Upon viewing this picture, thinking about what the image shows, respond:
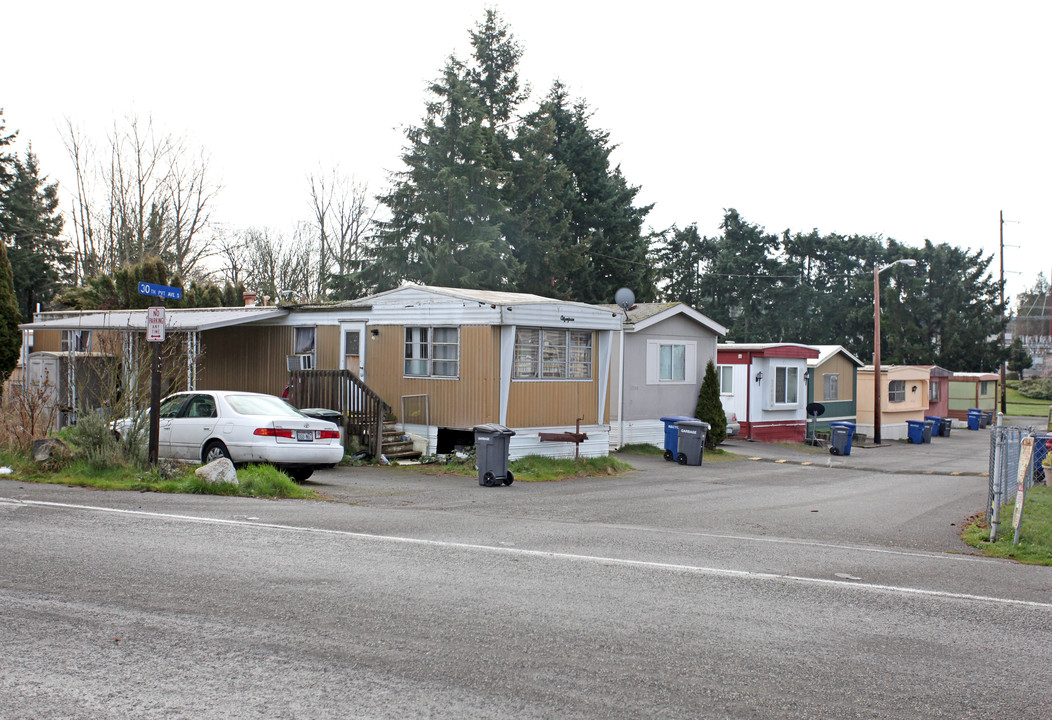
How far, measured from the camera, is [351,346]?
2158cm

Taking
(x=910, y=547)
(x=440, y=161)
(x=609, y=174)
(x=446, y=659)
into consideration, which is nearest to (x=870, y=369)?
(x=609, y=174)

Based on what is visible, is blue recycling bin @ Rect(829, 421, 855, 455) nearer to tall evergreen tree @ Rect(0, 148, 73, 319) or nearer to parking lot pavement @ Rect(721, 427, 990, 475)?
parking lot pavement @ Rect(721, 427, 990, 475)

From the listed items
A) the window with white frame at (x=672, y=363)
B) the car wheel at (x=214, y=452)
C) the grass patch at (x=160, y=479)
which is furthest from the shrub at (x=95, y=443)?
the window with white frame at (x=672, y=363)

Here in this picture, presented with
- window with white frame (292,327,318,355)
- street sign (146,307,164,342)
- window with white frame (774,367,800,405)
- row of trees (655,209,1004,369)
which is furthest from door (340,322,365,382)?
row of trees (655,209,1004,369)

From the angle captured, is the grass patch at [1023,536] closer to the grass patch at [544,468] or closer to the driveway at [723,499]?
the driveway at [723,499]

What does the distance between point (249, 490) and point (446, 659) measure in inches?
326

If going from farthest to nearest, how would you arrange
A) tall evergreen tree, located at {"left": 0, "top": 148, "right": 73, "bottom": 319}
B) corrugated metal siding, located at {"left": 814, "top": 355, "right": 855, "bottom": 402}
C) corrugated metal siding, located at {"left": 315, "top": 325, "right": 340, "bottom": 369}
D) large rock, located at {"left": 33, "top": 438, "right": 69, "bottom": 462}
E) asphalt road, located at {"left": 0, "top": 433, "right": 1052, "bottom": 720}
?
tall evergreen tree, located at {"left": 0, "top": 148, "right": 73, "bottom": 319}
corrugated metal siding, located at {"left": 814, "top": 355, "right": 855, "bottom": 402}
corrugated metal siding, located at {"left": 315, "top": 325, "right": 340, "bottom": 369}
large rock, located at {"left": 33, "top": 438, "right": 69, "bottom": 462}
asphalt road, located at {"left": 0, "top": 433, "right": 1052, "bottom": 720}

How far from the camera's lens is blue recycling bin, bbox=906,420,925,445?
39.8 m

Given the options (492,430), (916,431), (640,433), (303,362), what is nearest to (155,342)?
(492,430)

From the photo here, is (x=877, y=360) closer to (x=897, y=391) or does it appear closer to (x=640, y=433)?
(x=897, y=391)

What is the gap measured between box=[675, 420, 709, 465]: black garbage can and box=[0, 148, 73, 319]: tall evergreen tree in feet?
113

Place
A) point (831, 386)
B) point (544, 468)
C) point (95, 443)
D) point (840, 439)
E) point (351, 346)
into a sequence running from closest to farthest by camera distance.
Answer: point (95, 443) < point (544, 468) < point (351, 346) < point (840, 439) < point (831, 386)

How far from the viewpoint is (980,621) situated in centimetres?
688

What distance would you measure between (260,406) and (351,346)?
21.6ft
